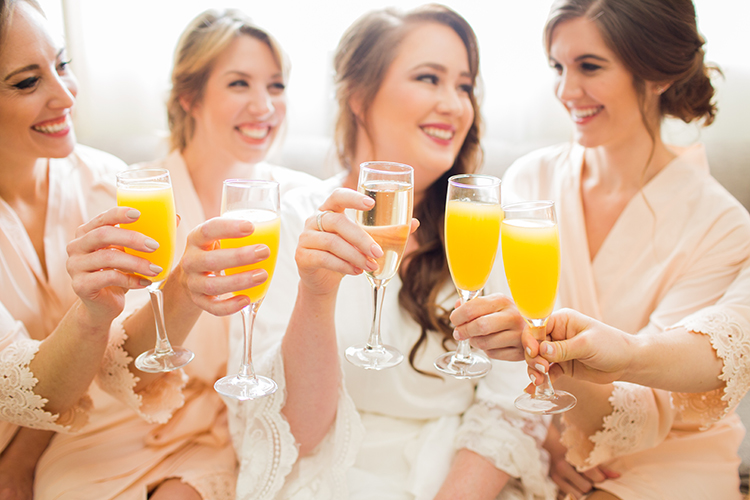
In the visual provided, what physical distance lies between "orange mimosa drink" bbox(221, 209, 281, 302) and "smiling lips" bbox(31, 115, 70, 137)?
1025mm

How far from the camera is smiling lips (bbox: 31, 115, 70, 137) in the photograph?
1917 mm

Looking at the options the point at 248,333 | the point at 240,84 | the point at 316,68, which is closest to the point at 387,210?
the point at 248,333

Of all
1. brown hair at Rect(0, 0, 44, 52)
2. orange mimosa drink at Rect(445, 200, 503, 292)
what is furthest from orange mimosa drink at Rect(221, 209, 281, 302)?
brown hair at Rect(0, 0, 44, 52)

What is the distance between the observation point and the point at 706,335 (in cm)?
163

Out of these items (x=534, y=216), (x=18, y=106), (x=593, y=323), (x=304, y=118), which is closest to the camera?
(x=534, y=216)

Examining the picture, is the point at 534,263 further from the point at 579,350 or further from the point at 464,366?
the point at 464,366

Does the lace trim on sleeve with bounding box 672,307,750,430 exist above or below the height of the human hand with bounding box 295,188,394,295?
below

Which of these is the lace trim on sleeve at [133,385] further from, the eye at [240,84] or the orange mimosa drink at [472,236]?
the eye at [240,84]

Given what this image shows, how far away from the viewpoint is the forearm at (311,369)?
1530 mm

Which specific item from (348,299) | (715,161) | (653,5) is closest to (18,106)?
(348,299)

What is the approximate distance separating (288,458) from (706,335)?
115cm

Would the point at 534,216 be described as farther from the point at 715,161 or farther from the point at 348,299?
the point at 715,161

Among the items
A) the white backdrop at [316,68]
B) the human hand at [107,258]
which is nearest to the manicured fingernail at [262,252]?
the human hand at [107,258]

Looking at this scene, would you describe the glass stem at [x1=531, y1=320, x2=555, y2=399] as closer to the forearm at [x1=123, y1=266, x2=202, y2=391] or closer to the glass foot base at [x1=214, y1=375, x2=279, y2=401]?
the glass foot base at [x1=214, y1=375, x2=279, y2=401]
